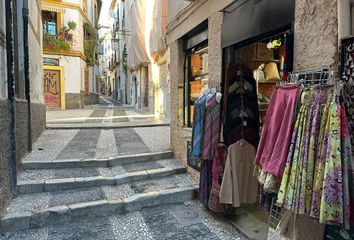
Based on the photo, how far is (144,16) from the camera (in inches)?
586

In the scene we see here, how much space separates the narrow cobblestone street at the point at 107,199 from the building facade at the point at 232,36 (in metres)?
0.58

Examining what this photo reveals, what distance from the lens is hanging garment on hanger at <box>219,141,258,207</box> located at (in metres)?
3.21

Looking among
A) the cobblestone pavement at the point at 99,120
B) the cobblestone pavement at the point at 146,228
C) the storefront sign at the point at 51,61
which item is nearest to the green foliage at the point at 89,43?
the storefront sign at the point at 51,61

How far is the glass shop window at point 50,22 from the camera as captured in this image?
17.4 metres

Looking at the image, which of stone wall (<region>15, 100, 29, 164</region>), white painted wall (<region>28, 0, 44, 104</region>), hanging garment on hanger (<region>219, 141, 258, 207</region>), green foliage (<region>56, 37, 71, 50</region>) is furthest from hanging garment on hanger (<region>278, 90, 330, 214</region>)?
green foliage (<region>56, 37, 71, 50</region>)

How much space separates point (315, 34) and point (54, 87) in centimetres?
1719

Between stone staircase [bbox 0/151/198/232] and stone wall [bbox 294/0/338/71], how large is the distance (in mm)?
2377

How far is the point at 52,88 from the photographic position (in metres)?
17.2

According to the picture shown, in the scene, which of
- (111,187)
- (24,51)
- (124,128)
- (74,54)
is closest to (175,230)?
(111,187)

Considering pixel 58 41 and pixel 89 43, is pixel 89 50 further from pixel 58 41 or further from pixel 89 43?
pixel 58 41

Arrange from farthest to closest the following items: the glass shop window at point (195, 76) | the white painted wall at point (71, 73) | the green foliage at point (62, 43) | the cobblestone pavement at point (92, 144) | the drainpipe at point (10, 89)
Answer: the white painted wall at point (71, 73)
the green foliage at point (62, 43)
the cobblestone pavement at point (92, 144)
the glass shop window at point (195, 76)
the drainpipe at point (10, 89)

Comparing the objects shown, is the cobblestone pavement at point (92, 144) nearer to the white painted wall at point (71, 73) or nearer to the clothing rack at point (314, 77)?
the clothing rack at point (314, 77)

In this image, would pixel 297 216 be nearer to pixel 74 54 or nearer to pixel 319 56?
pixel 319 56

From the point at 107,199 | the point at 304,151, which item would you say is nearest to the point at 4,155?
the point at 107,199
